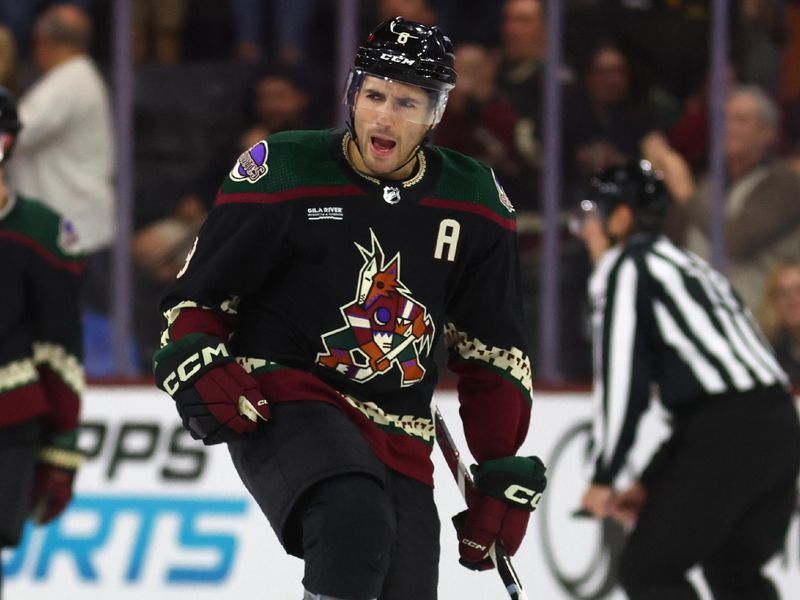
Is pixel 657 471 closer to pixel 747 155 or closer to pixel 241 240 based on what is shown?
pixel 747 155

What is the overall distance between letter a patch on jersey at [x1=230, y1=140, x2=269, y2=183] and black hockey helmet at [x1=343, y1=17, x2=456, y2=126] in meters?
0.17

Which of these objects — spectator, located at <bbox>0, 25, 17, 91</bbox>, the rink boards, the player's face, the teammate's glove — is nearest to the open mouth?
the player's face

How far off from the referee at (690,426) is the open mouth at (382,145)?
1861 mm

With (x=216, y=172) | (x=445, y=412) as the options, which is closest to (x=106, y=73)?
(x=216, y=172)

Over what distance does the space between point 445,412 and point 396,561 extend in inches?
115

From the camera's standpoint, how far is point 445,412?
5.80m

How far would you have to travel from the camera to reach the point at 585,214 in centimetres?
518

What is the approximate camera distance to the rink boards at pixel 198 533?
223 inches

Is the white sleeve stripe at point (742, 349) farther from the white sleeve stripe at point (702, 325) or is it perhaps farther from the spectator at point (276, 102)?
the spectator at point (276, 102)

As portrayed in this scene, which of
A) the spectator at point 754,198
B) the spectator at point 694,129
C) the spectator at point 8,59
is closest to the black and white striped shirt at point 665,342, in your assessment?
the spectator at point 754,198

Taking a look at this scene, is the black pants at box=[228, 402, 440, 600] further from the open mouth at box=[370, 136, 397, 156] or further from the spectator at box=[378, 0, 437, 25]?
the spectator at box=[378, 0, 437, 25]

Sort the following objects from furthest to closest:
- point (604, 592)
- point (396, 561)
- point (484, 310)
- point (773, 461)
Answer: point (604, 592)
point (773, 461)
point (484, 310)
point (396, 561)

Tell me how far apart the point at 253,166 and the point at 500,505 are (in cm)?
73

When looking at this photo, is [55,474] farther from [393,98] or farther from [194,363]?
[393,98]
